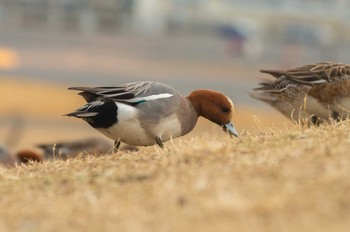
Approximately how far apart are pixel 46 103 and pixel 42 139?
5.85 metres

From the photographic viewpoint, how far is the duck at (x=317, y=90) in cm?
916

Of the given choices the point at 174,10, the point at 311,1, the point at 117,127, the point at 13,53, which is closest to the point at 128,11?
the point at 174,10

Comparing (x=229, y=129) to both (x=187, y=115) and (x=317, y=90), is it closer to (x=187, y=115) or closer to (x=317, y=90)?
(x=187, y=115)

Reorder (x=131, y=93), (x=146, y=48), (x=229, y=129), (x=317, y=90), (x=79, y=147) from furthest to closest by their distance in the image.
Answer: (x=146, y=48) → (x=79, y=147) → (x=317, y=90) → (x=229, y=129) → (x=131, y=93)

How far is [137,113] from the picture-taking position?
329 inches

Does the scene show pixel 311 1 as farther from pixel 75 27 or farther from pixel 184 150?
pixel 184 150

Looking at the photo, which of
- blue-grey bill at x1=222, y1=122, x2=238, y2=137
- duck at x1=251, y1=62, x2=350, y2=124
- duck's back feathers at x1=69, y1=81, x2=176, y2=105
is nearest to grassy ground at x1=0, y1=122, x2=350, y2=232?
duck's back feathers at x1=69, y1=81, x2=176, y2=105

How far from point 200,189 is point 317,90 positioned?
3.67 metres

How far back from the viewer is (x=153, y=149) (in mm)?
8141

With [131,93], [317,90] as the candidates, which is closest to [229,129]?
[317,90]

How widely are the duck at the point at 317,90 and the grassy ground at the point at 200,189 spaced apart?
1.50 m

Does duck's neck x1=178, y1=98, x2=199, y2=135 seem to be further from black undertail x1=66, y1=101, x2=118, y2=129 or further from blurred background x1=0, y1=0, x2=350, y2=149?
blurred background x1=0, y1=0, x2=350, y2=149

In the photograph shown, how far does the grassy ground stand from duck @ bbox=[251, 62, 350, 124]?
4.92ft

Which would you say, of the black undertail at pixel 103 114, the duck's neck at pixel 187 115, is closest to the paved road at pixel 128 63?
the duck's neck at pixel 187 115
